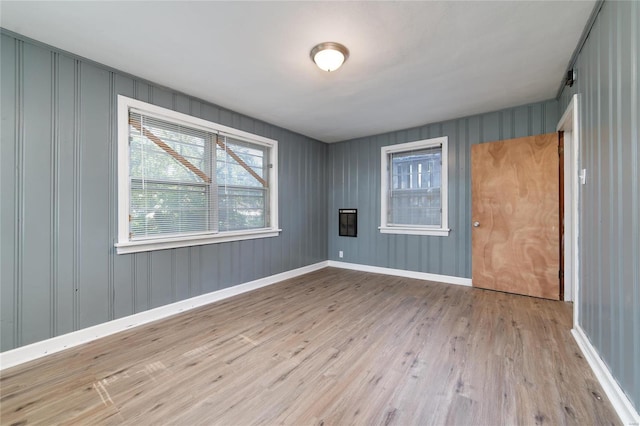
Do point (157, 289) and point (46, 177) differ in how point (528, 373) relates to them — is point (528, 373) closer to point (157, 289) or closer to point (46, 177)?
point (157, 289)

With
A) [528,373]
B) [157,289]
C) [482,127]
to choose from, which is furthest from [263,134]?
[528,373]

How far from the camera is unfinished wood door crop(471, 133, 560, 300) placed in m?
3.30

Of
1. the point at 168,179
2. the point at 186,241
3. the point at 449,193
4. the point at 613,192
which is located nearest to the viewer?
the point at 613,192

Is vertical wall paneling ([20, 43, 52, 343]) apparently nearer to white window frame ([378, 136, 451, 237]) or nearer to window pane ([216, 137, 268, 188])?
window pane ([216, 137, 268, 188])

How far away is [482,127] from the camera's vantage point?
3826 mm

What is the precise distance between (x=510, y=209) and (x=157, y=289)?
4570 mm

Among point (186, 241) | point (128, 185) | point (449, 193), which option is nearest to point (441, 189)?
point (449, 193)

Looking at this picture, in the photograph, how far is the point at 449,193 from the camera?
161 inches

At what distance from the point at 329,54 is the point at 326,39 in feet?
0.37

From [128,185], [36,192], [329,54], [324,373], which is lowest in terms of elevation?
[324,373]

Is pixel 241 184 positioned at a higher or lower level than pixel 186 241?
higher

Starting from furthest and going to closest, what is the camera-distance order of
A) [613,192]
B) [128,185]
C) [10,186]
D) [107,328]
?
[128,185], [107,328], [10,186], [613,192]

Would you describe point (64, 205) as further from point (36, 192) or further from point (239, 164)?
point (239, 164)

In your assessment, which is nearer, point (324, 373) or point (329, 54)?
point (324, 373)
